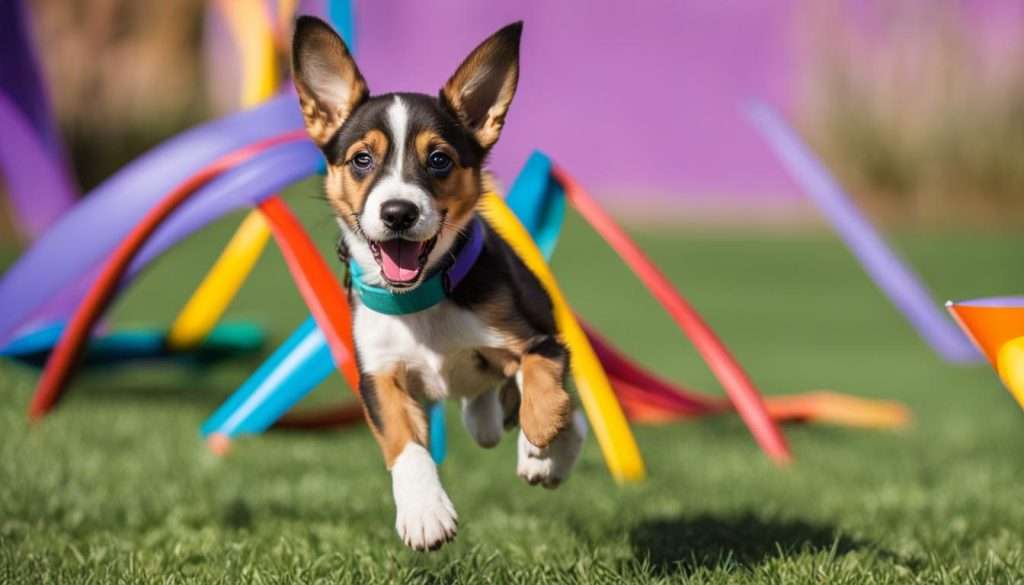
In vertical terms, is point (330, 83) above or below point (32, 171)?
above

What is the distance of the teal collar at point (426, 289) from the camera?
3.35 metres

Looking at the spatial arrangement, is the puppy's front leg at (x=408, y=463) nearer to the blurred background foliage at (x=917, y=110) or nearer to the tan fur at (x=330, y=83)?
the tan fur at (x=330, y=83)

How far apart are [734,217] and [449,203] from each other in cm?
1837

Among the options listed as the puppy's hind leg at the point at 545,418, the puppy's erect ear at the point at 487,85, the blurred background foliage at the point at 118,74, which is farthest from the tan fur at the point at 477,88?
the blurred background foliage at the point at 118,74

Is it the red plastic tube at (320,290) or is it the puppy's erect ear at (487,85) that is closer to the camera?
the puppy's erect ear at (487,85)

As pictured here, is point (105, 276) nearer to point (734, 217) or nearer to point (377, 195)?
point (377, 195)

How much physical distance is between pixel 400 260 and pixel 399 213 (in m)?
0.17

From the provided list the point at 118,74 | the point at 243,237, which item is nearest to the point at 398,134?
the point at 243,237

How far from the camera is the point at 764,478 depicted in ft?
21.0

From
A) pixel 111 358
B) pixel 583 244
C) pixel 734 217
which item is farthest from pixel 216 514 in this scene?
pixel 734 217

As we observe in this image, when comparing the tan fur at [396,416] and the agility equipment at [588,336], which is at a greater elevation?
the tan fur at [396,416]

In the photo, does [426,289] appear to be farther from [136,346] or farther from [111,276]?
[136,346]

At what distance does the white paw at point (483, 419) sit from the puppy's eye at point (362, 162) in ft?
2.64

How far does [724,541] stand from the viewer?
4348mm
